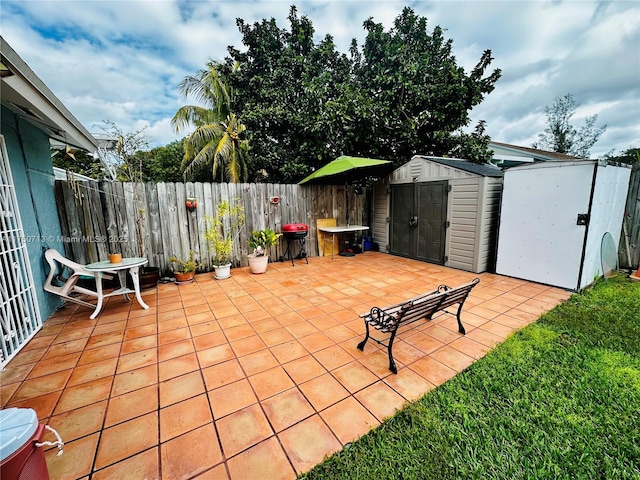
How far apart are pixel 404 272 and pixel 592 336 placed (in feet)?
9.33

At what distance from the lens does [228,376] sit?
7.22ft

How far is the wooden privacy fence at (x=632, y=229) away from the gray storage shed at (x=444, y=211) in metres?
2.36

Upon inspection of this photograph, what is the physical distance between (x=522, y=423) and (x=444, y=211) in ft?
14.7

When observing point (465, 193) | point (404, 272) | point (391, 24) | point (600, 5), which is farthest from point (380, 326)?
point (391, 24)

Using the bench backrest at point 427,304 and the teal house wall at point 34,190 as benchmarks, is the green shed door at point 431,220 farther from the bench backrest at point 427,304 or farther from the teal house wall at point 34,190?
the teal house wall at point 34,190

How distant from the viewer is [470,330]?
294 cm

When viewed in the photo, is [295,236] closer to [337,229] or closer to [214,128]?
[337,229]

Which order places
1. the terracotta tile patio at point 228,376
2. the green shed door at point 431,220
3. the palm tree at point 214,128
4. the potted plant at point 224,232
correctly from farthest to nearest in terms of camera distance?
the palm tree at point 214,128
the green shed door at point 431,220
the potted plant at point 224,232
the terracotta tile patio at point 228,376

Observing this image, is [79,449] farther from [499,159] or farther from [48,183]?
[499,159]

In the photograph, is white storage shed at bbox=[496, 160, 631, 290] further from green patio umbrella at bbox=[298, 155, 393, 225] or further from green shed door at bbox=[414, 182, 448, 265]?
green patio umbrella at bbox=[298, 155, 393, 225]

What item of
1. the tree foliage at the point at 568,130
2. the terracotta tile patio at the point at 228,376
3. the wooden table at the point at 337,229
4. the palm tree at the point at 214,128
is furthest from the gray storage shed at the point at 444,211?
the tree foliage at the point at 568,130

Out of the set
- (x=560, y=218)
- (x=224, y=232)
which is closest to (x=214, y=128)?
(x=224, y=232)

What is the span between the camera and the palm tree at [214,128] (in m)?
9.35

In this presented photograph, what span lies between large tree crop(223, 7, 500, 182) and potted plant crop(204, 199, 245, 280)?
3.42 meters
